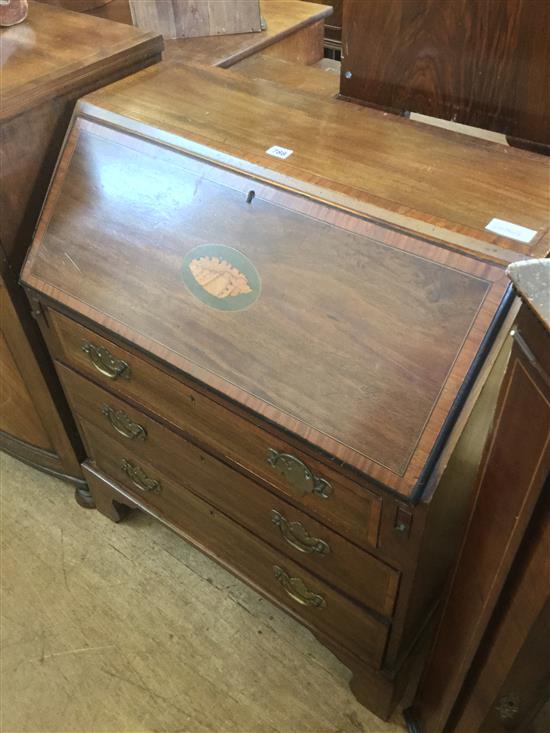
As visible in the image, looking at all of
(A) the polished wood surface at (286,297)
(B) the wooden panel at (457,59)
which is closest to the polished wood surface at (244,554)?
(A) the polished wood surface at (286,297)

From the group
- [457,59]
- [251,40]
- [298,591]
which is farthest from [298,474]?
Result: [251,40]

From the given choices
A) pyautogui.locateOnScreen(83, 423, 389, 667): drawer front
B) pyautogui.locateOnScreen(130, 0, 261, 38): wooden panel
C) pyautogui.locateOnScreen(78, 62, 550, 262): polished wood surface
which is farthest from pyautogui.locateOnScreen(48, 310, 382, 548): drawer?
pyautogui.locateOnScreen(130, 0, 261, 38): wooden panel

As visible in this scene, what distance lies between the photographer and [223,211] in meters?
0.92

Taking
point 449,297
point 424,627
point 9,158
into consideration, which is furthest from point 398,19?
point 424,627

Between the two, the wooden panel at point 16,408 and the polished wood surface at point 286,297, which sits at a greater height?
the polished wood surface at point 286,297

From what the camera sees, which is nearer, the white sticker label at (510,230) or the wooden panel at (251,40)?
the white sticker label at (510,230)

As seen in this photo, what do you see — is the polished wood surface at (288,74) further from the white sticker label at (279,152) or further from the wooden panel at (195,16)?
the white sticker label at (279,152)

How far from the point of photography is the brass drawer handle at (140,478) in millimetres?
1331

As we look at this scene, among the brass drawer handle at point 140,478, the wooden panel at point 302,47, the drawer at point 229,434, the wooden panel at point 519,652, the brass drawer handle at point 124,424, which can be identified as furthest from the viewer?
the wooden panel at point 302,47

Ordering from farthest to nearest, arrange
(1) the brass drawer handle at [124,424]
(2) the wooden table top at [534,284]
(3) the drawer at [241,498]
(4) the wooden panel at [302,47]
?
(4) the wooden panel at [302,47] → (1) the brass drawer handle at [124,424] → (3) the drawer at [241,498] → (2) the wooden table top at [534,284]

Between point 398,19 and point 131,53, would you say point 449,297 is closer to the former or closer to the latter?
point 398,19

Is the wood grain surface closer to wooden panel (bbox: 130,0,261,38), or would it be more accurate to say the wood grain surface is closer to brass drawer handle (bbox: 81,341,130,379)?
brass drawer handle (bbox: 81,341,130,379)

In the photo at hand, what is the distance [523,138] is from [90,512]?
4.28ft

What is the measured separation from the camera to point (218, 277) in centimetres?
92
